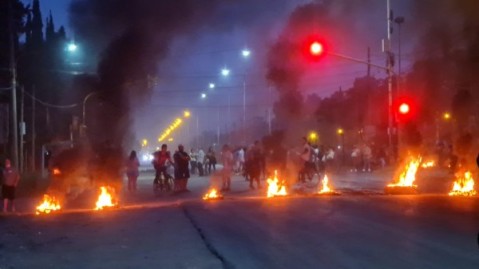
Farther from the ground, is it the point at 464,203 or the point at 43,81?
the point at 43,81

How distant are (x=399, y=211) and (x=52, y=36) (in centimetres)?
4176

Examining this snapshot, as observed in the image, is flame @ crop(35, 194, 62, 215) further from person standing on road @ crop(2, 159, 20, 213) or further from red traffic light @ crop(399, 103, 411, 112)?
red traffic light @ crop(399, 103, 411, 112)

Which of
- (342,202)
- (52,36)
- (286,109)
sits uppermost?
(52,36)

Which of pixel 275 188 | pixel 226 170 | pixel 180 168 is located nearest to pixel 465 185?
pixel 275 188

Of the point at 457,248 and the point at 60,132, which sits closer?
the point at 457,248

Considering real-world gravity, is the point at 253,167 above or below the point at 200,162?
above

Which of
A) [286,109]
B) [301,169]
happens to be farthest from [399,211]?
[286,109]

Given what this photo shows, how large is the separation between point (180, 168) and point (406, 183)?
7541 mm

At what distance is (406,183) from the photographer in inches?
694

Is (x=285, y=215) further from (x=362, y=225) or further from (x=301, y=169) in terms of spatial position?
(x=301, y=169)

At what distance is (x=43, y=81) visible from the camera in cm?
4162

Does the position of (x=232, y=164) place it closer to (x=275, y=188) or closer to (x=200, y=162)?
(x=275, y=188)

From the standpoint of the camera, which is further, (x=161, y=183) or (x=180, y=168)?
(x=161, y=183)

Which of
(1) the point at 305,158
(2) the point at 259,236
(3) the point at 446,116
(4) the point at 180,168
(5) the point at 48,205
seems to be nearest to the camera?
(2) the point at 259,236
